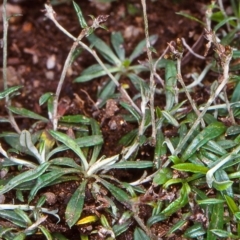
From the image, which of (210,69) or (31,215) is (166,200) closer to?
(31,215)

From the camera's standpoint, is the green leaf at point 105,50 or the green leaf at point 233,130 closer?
the green leaf at point 233,130

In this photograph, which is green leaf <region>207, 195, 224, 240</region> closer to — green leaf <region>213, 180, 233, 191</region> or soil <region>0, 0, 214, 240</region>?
green leaf <region>213, 180, 233, 191</region>

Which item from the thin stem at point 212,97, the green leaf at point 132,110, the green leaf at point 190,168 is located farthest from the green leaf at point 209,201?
the green leaf at point 132,110

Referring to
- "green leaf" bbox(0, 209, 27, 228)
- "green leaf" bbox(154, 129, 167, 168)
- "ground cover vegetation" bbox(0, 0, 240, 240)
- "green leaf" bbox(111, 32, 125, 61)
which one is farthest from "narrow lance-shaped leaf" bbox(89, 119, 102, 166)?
→ "green leaf" bbox(111, 32, 125, 61)

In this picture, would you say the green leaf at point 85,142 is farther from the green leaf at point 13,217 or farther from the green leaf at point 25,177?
the green leaf at point 13,217

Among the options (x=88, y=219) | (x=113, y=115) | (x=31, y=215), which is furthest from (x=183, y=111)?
(x=31, y=215)
